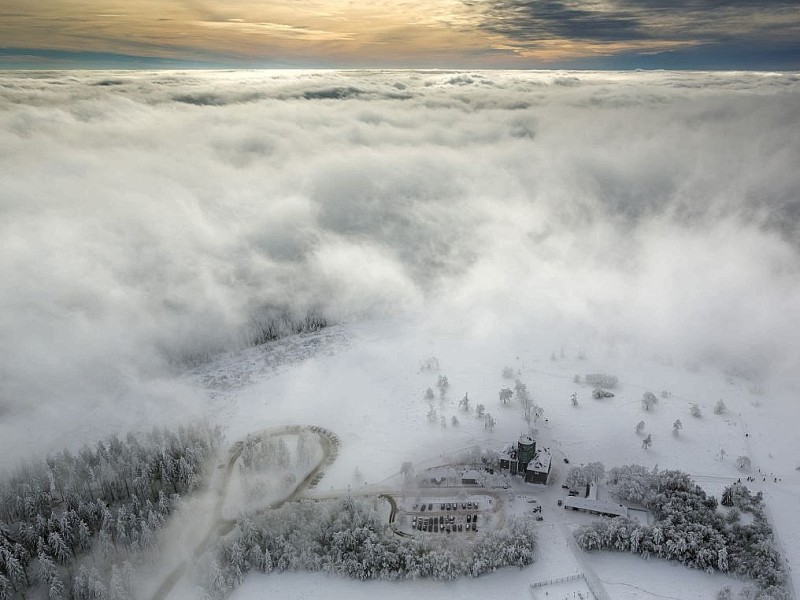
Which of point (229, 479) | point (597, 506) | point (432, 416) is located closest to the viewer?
point (597, 506)

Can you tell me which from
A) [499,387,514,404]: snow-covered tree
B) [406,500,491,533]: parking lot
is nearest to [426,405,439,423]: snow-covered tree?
[499,387,514,404]: snow-covered tree

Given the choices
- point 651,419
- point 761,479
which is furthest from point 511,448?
point 761,479

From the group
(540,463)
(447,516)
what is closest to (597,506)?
(540,463)

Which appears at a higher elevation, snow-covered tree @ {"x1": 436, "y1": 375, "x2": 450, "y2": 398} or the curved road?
snow-covered tree @ {"x1": 436, "y1": 375, "x2": 450, "y2": 398}

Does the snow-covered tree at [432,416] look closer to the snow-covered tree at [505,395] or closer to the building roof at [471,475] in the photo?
the snow-covered tree at [505,395]

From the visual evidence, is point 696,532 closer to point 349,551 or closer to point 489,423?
point 489,423

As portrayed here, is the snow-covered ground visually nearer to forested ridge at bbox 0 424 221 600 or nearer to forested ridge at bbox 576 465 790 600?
forested ridge at bbox 576 465 790 600
